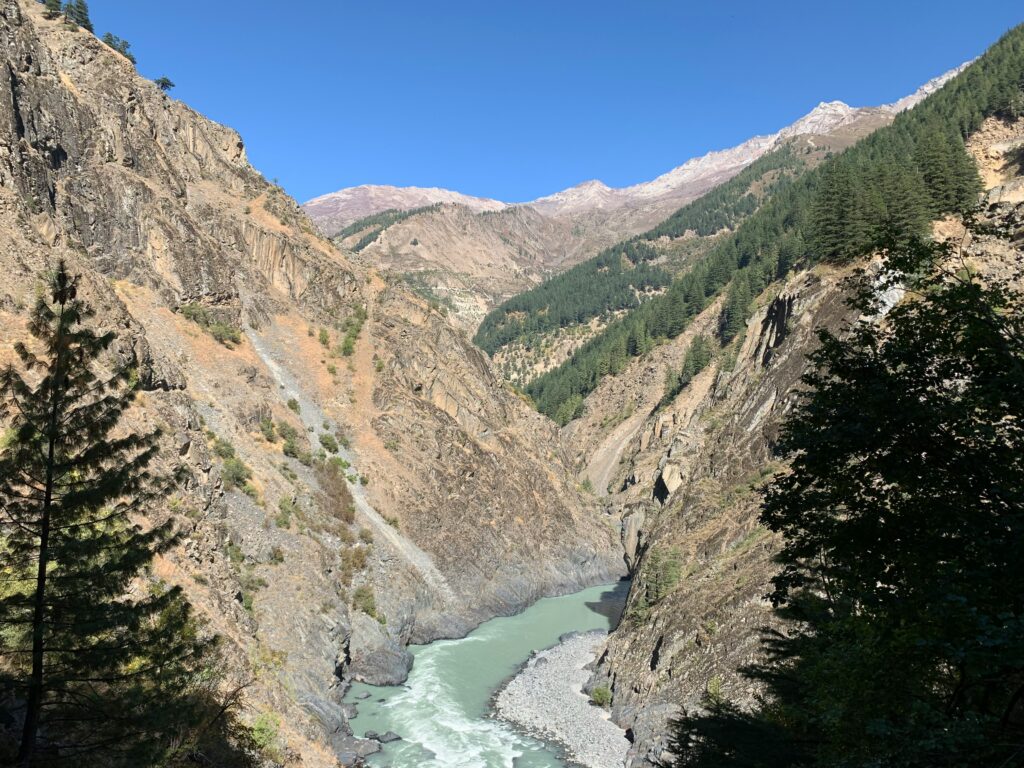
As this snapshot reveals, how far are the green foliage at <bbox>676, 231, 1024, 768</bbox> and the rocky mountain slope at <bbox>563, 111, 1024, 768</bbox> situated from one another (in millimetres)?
1766

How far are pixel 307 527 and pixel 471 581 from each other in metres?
15.7

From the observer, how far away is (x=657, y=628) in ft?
112

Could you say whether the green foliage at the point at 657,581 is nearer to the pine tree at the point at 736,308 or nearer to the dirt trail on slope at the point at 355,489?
the dirt trail on slope at the point at 355,489

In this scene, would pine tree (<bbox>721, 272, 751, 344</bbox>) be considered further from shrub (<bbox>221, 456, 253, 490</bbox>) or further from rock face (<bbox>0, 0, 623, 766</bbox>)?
shrub (<bbox>221, 456, 253, 490</bbox>)

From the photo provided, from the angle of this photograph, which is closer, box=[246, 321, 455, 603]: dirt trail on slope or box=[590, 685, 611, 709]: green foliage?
box=[590, 685, 611, 709]: green foliage

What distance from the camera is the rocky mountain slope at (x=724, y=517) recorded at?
89.8 feet

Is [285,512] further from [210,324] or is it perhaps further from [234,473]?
[210,324]

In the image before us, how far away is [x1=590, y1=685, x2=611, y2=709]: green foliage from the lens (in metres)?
33.8

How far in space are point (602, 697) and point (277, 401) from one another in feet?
105

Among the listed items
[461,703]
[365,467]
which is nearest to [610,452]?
[365,467]

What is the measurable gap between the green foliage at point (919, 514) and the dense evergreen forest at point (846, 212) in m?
1.67

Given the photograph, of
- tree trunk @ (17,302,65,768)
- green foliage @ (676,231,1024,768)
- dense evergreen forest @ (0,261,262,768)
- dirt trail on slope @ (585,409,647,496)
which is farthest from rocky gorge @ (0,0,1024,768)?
dirt trail on slope @ (585,409,647,496)

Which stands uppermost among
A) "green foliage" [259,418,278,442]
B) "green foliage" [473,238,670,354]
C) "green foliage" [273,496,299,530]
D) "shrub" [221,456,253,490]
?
"green foliage" [473,238,670,354]

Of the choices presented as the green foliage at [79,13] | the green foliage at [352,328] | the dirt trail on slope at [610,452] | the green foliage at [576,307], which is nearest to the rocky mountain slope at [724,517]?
the dirt trail on slope at [610,452]
